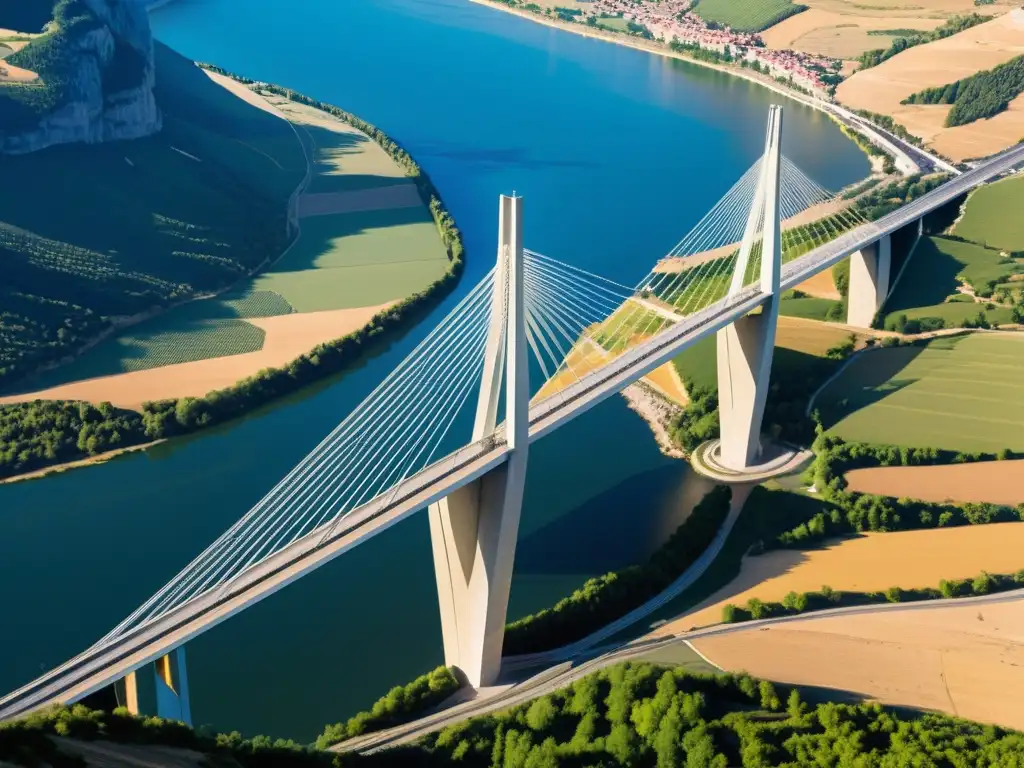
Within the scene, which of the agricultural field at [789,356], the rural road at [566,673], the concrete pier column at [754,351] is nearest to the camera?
the rural road at [566,673]

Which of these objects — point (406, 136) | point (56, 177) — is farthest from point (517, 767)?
point (406, 136)

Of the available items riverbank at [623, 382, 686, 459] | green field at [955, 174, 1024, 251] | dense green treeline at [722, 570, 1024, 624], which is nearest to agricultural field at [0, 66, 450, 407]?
riverbank at [623, 382, 686, 459]

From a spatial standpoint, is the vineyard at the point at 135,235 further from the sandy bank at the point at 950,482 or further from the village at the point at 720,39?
the village at the point at 720,39

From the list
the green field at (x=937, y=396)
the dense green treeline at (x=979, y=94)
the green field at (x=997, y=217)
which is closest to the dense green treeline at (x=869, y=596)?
the green field at (x=937, y=396)

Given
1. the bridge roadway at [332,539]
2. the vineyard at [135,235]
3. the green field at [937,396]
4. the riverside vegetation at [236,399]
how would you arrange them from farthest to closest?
the vineyard at [135,235], the riverside vegetation at [236,399], the green field at [937,396], the bridge roadway at [332,539]

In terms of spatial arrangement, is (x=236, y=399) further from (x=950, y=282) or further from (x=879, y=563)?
(x=950, y=282)

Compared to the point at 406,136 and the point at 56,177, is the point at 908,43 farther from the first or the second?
the point at 56,177
